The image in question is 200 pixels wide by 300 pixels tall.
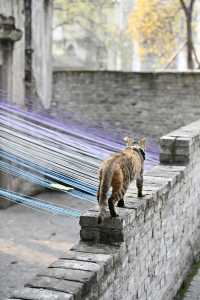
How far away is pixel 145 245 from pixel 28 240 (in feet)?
9.42

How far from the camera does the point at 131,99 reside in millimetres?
13328

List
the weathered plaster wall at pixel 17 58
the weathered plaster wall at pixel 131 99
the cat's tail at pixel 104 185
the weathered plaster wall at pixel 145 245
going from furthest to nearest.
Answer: the weathered plaster wall at pixel 131 99
the weathered plaster wall at pixel 17 58
the cat's tail at pixel 104 185
the weathered plaster wall at pixel 145 245

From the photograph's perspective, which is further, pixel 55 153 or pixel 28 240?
pixel 28 240

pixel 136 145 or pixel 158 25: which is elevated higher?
pixel 158 25

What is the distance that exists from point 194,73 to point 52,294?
33.7 feet

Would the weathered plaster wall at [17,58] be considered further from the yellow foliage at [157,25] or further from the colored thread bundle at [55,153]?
the yellow foliage at [157,25]

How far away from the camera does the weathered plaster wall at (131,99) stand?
13.0 metres

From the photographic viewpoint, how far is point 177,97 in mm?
13055

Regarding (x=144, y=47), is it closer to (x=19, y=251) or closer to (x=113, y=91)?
(x=113, y=91)

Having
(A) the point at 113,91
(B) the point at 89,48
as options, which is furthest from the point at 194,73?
(B) the point at 89,48

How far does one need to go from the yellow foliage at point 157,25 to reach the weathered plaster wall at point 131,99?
9.95 m

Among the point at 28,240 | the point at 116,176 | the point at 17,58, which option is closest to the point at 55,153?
the point at 28,240

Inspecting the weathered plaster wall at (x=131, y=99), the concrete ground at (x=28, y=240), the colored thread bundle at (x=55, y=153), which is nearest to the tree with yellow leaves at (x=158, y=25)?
the weathered plaster wall at (x=131, y=99)

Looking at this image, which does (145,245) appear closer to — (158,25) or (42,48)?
(42,48)
